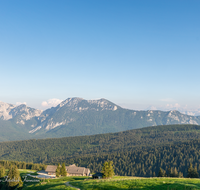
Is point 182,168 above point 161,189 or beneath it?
beneath

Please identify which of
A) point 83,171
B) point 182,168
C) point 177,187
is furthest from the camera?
point 182,168

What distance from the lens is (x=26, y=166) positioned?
18012 centimetres

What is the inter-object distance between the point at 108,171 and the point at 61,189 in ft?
89.1

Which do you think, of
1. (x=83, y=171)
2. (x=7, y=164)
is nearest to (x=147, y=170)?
(x=83, y=171)

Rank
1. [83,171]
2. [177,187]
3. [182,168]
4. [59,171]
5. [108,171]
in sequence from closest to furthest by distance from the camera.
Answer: [177,187] < [108,171] < [59,171] < [83,171] < [182,168]

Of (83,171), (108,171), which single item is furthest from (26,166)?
(108,171)

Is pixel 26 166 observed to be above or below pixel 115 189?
below

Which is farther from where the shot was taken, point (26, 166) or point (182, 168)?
point (182, 168)

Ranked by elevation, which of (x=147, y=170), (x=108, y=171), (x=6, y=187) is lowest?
(x=147, y=170)

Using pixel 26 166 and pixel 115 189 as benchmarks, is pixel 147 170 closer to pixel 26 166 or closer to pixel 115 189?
pixel 26 166

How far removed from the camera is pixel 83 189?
4506 cm

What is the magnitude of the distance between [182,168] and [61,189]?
189297 mm

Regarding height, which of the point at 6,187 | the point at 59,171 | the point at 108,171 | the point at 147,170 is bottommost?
the point at 147,170

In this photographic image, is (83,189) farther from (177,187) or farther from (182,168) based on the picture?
(182,168)
